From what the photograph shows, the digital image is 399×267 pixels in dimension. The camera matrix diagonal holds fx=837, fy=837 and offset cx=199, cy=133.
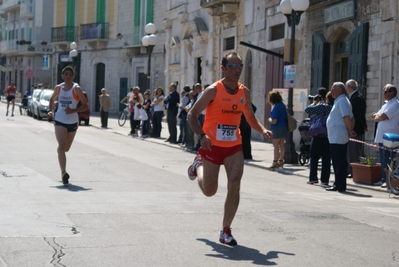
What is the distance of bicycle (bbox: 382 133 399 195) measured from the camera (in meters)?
13.3

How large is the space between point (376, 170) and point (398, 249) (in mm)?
7140

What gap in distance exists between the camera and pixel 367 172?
15.0 meters

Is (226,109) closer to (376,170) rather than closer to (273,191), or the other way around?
(273,191)

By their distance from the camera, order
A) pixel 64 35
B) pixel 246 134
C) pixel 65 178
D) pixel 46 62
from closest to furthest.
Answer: pixel 65 178, pixel 246 134, pixel 64 35, pixel 46 62

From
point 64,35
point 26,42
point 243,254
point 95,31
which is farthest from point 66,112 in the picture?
point 26,42

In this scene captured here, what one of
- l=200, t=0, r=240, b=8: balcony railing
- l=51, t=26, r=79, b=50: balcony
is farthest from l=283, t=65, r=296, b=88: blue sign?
l=51, t=26, r=79, b=50: balcony

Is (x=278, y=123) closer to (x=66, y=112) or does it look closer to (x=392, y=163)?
(x=392, y=163)

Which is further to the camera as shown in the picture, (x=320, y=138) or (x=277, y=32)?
(x=277, y=32)

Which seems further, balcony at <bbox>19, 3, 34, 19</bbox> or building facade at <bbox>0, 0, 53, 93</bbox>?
balcony at <bbox>19, 3, 34, 19</bbox>

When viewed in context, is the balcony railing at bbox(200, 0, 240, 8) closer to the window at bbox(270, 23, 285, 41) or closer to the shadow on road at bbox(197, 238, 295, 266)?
the window at bbox(270, 23, 285, 41)

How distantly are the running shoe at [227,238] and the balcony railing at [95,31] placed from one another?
146 ft

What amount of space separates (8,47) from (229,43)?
47540mm

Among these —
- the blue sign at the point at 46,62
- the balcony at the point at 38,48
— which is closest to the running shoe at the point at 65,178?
the blue sign at the point at 46,62

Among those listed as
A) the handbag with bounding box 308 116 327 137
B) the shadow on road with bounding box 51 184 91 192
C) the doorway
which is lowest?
the shadow on road with bounding box 51 184 91 192
